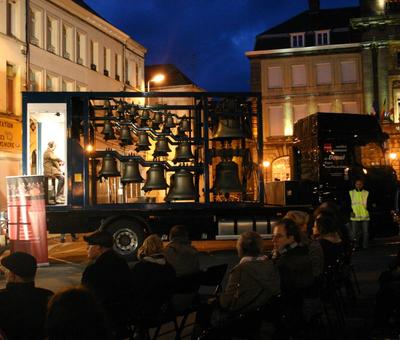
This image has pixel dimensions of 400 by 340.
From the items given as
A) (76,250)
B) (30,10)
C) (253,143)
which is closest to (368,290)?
(253,143)

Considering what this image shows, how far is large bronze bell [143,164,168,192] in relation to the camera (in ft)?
49.2

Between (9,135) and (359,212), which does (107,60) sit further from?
(359,212)

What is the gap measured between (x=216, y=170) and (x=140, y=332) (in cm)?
930

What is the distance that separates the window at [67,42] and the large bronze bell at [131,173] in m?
21.3

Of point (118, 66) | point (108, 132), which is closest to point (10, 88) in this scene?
point (118, 66)

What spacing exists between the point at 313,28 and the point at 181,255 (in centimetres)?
4765

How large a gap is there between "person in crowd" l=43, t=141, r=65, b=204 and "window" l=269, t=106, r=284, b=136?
36313 mm

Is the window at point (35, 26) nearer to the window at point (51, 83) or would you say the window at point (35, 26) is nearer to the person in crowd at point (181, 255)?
the window at point (51, 83)

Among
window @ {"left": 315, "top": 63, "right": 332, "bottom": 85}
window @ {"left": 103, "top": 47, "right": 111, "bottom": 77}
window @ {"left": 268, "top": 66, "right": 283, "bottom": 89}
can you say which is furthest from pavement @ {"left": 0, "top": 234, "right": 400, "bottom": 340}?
window @ {"left": 268, "top": 66, "right": 283, "bottom": 89}

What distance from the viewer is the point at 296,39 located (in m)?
51.4

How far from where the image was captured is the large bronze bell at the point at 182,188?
14.8 metres

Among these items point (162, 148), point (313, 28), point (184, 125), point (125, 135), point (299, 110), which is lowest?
point (162, 148)

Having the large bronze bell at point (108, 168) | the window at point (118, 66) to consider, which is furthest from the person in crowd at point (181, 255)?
the window at point (118, 66)

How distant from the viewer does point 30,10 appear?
31.2 metres
